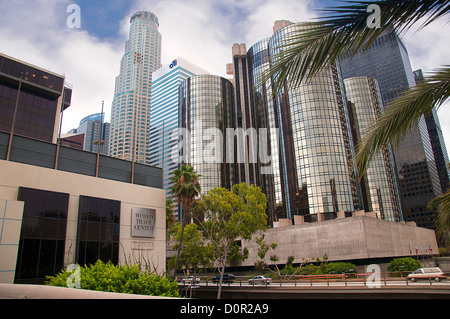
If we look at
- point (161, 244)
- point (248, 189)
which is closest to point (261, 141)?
point (248, 189)

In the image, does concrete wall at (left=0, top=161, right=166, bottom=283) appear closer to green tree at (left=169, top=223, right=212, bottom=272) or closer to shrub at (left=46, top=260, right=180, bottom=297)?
shrub at (left=46, top=260, right=180, bottom=297)

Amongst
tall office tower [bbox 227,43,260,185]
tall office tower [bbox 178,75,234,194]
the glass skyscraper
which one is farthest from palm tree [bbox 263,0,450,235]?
tall office tower [bbox 227,43,260,185]

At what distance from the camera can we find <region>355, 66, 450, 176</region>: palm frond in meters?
4.87

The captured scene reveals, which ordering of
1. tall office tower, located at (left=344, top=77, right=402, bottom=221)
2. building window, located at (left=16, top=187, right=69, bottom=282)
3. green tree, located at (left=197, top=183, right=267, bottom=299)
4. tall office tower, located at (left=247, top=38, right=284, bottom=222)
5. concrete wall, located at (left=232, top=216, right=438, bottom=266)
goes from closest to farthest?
1. building window, located at (left=16, top=187, right=69, bottom=282)
2. green tree, located at (left=197, top=183, right=267, bottom=299)
3. concrete wall, located at (left=232, top=216, right=438, bottom=266)
4. tall office tower, located at (left=247, top=38, right=284, bottom=222)
5. tall office tower, located at (left=344, top=77, right=402, bottom=221)

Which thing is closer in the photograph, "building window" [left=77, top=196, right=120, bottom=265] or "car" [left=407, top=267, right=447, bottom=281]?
"building window" [left=77, top=196, right=120, bottom=265]

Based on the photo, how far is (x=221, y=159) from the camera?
422ft

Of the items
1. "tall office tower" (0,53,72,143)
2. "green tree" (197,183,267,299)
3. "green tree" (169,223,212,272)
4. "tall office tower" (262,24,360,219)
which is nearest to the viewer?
"green tree" (197,183,267,299)

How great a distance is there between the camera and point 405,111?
16.4 ft

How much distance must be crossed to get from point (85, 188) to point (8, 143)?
294 inches

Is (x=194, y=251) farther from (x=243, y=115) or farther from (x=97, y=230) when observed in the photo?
(x=243, y=115)

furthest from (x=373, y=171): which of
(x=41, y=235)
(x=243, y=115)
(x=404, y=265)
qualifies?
(x=41, y=235)

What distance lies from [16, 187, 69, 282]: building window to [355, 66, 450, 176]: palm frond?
28.3 metres

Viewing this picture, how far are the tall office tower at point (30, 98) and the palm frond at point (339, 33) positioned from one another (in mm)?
49608

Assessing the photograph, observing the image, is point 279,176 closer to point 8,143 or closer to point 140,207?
point 140,207
